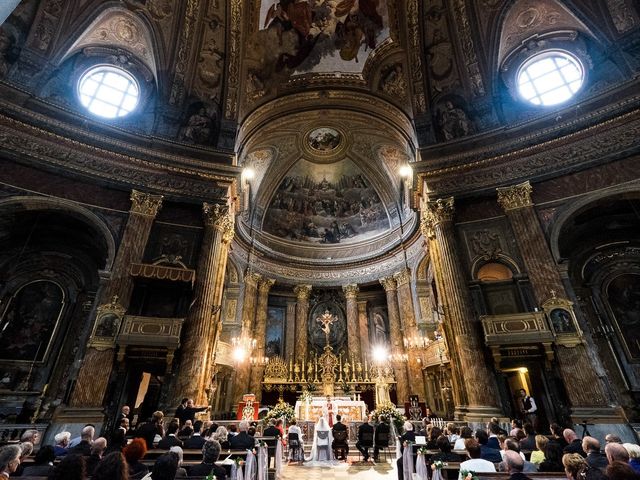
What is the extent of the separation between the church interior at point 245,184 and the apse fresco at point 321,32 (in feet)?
0.26

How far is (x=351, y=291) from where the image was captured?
1930cm

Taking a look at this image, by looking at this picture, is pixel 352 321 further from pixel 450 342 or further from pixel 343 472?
pixel 343 472

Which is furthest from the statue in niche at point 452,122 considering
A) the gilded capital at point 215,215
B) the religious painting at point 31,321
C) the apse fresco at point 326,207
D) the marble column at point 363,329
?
the religious painting at point 31,321

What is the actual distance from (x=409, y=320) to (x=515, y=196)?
782 centimetres

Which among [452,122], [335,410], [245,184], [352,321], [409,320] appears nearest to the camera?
[335,410]

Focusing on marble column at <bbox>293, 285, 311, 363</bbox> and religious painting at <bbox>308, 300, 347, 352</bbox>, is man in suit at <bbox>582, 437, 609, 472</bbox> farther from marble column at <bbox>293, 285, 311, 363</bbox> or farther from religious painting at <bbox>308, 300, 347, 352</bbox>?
religious painting at <bbox>308, 300, 347, 352</bbox>

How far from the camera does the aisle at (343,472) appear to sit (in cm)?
711

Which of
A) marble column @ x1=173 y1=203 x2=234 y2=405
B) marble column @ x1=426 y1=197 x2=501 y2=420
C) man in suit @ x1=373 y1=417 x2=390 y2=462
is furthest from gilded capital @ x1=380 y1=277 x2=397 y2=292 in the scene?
man in suit @ x1=373 y1=417 x2=390 y2=462

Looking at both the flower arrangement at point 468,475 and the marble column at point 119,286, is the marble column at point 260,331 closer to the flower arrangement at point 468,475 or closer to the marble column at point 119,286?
the marble column at point 119,286

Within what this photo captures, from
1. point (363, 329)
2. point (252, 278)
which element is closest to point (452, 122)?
point (363, 329)

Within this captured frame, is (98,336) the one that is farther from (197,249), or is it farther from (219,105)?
(219,105)

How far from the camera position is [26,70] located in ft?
34.7

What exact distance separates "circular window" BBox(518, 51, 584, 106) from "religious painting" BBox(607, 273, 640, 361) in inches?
251

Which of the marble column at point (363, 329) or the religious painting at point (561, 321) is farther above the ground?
the marble column at point (363, 329)
